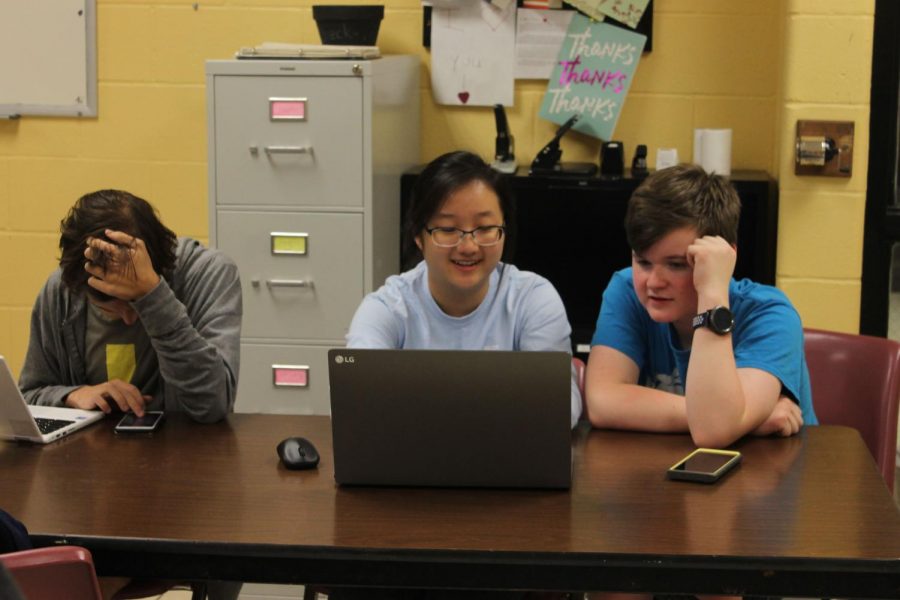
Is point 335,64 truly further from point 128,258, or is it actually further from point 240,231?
point 128,258

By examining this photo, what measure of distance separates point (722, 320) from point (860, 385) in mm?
503

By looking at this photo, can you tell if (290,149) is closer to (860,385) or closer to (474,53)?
(474,53)

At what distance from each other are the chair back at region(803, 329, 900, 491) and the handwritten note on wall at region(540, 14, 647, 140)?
1438 mm

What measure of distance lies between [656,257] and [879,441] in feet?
2.03

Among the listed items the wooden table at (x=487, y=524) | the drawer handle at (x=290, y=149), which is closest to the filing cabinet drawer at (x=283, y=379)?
the drawer handle at (x=290, y=149)

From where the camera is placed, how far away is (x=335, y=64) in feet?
10.4

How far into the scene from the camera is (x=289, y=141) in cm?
324

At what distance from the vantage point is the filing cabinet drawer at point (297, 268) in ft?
10.7

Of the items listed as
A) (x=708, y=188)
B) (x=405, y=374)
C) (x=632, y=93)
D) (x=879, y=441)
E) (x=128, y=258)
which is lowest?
(x=879, y=441)

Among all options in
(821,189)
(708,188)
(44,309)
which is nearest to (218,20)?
(44,309)

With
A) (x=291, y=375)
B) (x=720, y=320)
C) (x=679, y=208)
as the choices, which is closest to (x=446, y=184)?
(x=679, y=208)

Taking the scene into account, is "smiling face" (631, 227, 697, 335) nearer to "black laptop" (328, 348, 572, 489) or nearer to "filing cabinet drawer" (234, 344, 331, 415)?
"black laptop" (328, 348, 572, 489)

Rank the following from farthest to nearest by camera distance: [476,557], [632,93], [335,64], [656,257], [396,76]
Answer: [632,93] → [396,76] → [335,64] → [656,257] → [476,557]

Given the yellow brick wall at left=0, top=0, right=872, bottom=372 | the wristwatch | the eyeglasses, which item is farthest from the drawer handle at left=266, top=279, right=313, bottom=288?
the wristwatch
